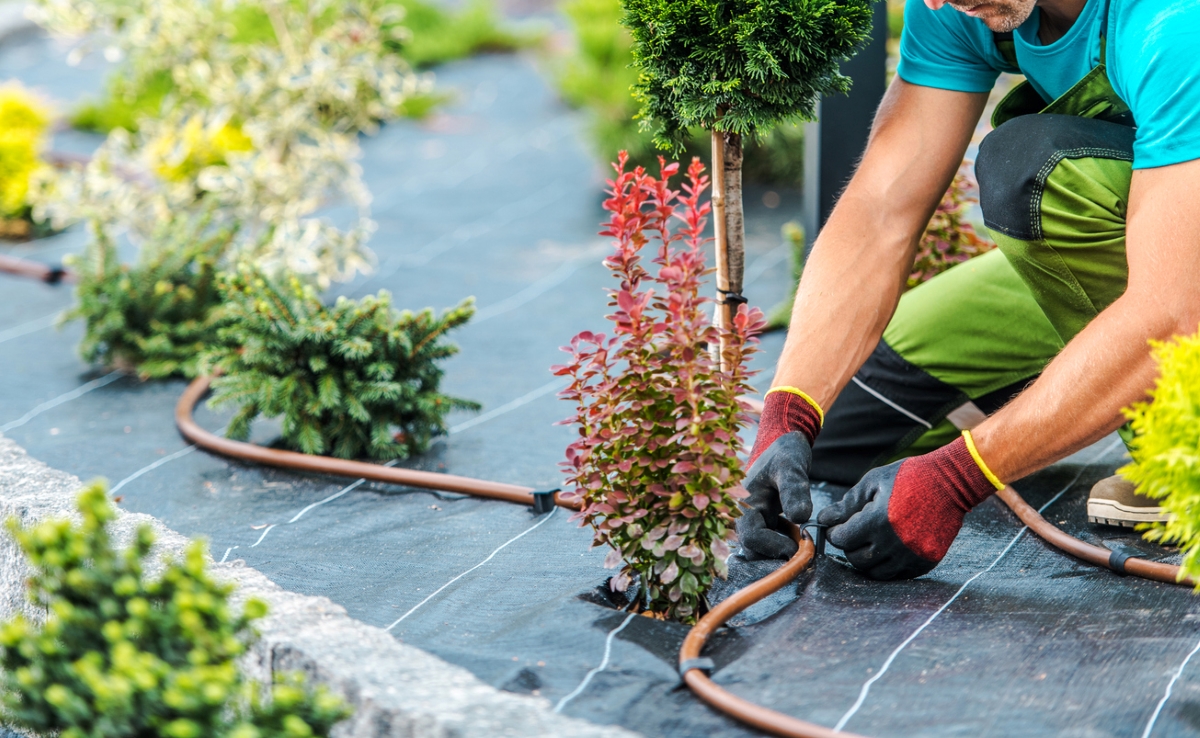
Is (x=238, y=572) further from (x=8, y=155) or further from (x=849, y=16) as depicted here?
(x=8, y=155)

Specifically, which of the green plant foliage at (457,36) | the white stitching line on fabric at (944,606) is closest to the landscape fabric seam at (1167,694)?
the white stitching line on fabric at (944,606)

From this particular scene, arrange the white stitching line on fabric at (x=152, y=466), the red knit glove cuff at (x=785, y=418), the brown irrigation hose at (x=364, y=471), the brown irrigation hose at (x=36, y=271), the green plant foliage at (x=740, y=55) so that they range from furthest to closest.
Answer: the brown irrigation hose at (x=36, y=271)
the white stitching line on fabric at (x=152, y=466)
the brown irrigation hose at (x=364, y=471)
the red knit glove cuff at (x=785, y=418)
the green plant foliage at (x=740, y=55)

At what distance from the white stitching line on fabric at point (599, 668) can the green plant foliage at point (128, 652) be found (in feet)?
1.09

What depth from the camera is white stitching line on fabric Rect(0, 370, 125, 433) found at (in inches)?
122

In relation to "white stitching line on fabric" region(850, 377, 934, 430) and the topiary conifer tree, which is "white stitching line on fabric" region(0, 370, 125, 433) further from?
"white stitching line on fabric" region(850, 377, 934, 430)

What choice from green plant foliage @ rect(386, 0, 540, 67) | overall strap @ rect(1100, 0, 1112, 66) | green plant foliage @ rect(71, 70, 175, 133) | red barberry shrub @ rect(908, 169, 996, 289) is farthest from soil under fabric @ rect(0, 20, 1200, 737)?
green plant foliage @ rect(386, 0, 540, 67)

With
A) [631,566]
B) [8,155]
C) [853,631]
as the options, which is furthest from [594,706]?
[8,155]

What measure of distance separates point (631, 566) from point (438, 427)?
1138 mm

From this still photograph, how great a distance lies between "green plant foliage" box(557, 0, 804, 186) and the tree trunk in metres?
2.43

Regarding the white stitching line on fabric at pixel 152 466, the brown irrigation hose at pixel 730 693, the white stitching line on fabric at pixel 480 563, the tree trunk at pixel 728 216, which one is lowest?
the white stitching line on fabric at pixel 152 466

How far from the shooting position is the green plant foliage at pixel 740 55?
81.0 inches

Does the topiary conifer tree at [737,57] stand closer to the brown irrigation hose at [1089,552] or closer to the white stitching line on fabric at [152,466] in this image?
the brown irrigation hose at [1089,552]

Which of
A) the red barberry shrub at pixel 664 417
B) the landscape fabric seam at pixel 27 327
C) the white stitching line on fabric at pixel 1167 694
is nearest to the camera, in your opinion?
the white stitching line on fabric at pixel 1167 694

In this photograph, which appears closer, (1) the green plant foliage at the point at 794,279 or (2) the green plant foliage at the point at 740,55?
(2) the green plant foliage at the point at 740,55
